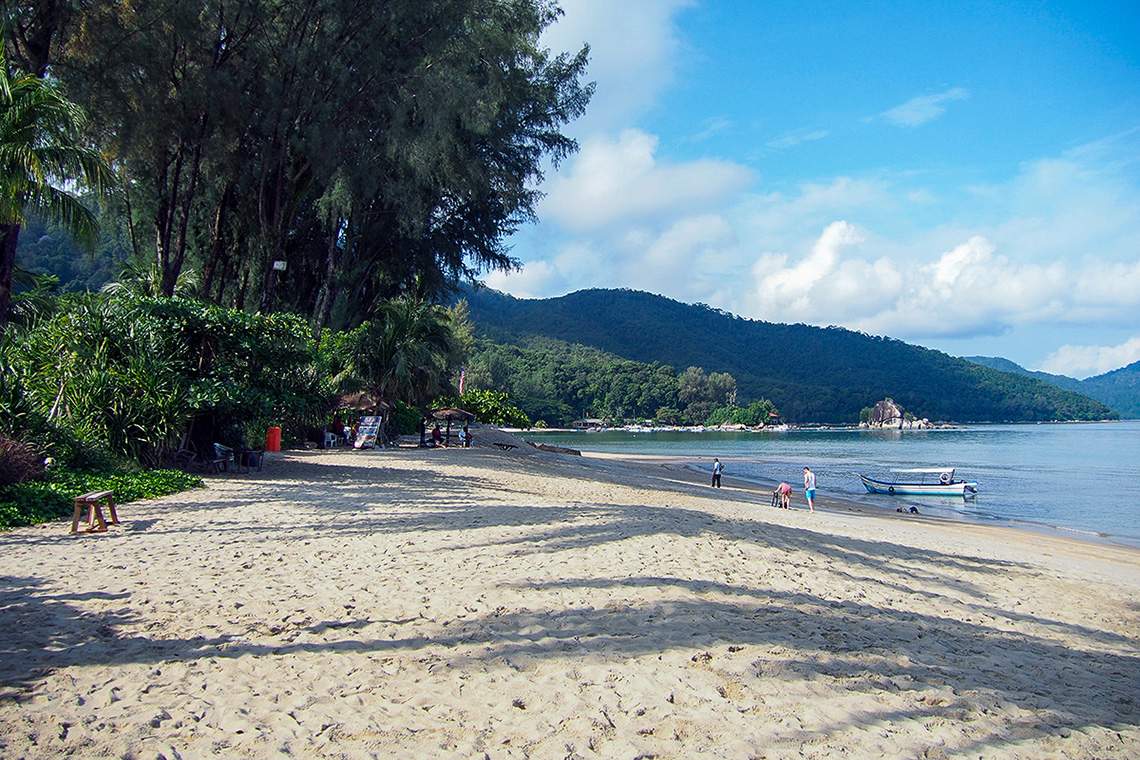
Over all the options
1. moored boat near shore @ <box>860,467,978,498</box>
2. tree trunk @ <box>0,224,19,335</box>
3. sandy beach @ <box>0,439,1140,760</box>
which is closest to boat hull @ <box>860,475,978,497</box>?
moored boat near shore @ <box>860,467,978,498</box>

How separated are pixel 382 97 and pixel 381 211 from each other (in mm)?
3754

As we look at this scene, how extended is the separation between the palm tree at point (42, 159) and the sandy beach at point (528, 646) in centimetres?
468

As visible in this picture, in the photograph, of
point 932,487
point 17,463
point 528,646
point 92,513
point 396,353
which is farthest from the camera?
point 396,353

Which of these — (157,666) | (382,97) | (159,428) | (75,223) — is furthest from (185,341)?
(157,666)

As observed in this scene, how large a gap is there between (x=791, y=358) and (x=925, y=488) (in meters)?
139

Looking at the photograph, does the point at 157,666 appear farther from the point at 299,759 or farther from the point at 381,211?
the point at 381,211

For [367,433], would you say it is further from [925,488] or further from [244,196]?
[925,488]

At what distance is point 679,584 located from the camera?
6.16m

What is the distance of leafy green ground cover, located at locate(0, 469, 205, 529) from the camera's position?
790 centimetres

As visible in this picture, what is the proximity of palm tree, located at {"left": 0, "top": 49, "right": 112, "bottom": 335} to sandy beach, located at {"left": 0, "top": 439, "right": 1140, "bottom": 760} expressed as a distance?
184 inches

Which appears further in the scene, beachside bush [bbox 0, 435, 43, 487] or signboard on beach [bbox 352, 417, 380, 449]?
signboard on beach [bbox 352, 417, 380, 449]

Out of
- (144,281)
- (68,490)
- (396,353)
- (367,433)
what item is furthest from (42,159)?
(396,353)

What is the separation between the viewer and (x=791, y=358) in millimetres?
161875

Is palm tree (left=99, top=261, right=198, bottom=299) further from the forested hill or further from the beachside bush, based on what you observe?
the forested hill
